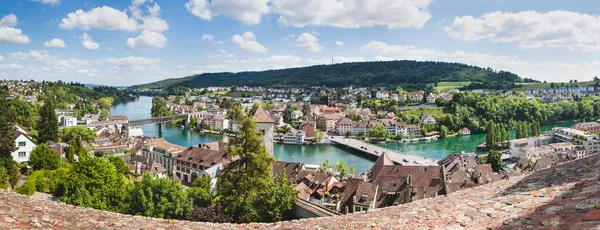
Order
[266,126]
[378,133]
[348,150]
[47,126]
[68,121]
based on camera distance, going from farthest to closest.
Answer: [378,133]
[68,121]
[348,150]
[47,126]
[266,126]

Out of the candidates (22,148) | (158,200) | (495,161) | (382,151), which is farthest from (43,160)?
(495,161)

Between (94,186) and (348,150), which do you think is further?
(348,150)

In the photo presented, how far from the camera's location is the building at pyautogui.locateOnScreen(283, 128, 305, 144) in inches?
2726

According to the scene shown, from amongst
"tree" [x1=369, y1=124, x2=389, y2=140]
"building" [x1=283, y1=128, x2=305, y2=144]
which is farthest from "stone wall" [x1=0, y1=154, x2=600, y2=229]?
"tree" [x1=369, y1=124, x2=389, y2=140]

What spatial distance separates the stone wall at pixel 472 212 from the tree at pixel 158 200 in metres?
14.7

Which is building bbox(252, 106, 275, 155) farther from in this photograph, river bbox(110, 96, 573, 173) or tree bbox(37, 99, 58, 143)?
tree bbox(37, 99, 58, 143)

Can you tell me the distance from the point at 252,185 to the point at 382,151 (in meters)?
42.8

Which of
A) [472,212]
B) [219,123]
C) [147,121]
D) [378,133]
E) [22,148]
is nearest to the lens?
[472,212]

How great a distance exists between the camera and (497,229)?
10.9ft

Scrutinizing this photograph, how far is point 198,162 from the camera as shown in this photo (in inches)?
1323

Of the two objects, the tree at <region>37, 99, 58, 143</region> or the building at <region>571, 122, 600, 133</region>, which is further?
the building at <region>571, 122, 600, 133</region>

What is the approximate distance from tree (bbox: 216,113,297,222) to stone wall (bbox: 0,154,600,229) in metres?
9.57

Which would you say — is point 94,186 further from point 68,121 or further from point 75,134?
point 68,121

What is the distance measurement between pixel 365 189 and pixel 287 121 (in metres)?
73.6
